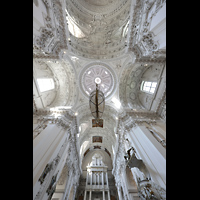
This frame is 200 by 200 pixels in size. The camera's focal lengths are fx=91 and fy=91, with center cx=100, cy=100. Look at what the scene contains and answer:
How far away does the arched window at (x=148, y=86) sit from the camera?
34.3ft

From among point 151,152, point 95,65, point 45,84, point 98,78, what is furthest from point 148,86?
point 45,84

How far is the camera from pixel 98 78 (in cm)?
1591

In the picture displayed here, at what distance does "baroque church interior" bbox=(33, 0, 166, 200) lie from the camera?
5.91 m

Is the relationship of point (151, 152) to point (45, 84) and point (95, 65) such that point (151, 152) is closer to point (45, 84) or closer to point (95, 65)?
point (45, 84)

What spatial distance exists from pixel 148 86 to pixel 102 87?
740 cm

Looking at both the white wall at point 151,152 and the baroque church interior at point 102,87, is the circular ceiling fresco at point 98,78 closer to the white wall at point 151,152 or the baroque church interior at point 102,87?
the baroque church interior at point 102,87

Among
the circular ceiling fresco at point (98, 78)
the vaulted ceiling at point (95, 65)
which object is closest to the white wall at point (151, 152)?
the vaulted ceiling at point (95, 65)

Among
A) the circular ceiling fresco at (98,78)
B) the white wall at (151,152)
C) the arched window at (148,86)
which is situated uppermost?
the circular ceiling fresco at (98,78)

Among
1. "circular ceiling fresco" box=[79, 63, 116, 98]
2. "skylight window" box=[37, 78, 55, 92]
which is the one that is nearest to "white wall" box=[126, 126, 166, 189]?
"circular ceiling fresco" box=[79, 63, 116, 98]

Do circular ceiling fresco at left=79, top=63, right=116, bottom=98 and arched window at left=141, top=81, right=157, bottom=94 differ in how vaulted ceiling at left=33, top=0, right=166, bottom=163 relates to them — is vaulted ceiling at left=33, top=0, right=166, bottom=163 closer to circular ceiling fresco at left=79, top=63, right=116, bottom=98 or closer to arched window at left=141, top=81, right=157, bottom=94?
circular ceiling fresco at left=79, top=63, right=116, bottom=98

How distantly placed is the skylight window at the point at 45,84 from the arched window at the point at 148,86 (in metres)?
12.5
